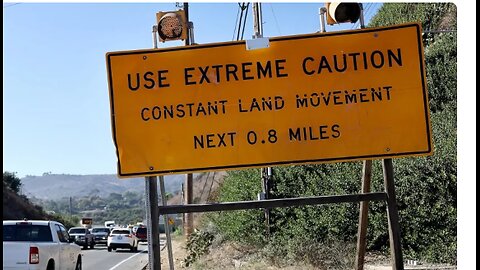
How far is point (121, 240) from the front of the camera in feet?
117

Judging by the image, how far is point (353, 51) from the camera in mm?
5297

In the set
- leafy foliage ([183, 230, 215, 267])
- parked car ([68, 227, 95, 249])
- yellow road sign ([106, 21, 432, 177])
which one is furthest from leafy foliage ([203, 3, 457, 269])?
parked car ([68, 227, 95, 249])

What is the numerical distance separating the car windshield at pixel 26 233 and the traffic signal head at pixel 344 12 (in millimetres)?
9190

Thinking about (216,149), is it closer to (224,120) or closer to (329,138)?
(224,120)

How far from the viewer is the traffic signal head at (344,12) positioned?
18.3 feet

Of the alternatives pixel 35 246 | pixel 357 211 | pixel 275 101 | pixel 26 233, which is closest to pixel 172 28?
pixel 275 101

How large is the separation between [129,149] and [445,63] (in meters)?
14.9

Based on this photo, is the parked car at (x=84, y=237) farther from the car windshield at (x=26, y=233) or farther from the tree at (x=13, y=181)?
the tree at (x=13, y=181)

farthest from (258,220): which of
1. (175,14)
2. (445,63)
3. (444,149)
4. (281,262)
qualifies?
(175,14)

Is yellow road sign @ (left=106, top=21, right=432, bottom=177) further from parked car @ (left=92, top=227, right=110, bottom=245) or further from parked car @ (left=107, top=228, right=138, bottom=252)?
parked car @ (left=92, top=227, right=110, bottom=245)

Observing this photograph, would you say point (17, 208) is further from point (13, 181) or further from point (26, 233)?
point (26, 233)

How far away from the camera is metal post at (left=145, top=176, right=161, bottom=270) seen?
5.30m

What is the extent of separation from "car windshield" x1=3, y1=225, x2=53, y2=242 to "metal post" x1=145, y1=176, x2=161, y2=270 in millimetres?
8045

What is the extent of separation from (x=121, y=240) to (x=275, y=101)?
31854 millimetres
